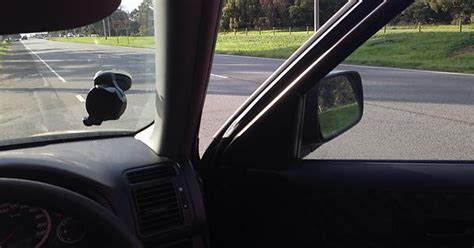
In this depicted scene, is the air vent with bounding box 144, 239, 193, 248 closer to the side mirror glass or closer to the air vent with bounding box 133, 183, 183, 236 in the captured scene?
the air vent with bounding box 133, 183, 183, 236

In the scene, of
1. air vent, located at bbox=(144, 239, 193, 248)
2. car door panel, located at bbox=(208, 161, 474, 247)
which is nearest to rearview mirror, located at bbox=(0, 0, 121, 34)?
air vent, located at bbox=(144, 239, 193, 248)

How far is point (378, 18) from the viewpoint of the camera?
2.30 m

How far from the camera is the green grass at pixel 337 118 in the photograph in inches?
108

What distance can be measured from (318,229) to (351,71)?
2.66ft

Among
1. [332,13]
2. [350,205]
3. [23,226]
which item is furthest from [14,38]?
[350,205]

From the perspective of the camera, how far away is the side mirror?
8.79 ft

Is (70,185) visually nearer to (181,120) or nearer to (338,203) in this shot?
(181,120)

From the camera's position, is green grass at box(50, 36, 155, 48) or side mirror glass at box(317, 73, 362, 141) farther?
side mirror glass at box(317, 73, 362, 141)

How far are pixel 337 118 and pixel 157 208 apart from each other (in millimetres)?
1011

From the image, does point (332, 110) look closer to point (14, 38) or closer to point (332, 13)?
point (332, 13)

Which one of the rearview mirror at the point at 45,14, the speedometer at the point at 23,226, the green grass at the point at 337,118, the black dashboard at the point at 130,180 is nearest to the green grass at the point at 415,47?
the green grass at the point at 337,118

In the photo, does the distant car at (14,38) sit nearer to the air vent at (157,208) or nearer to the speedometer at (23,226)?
the speedometer at (23,226)

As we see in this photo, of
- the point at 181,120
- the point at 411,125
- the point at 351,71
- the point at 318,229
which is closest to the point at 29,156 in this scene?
the point at 181,120

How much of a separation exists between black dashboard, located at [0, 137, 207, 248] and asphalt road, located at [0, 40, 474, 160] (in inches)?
7.8
